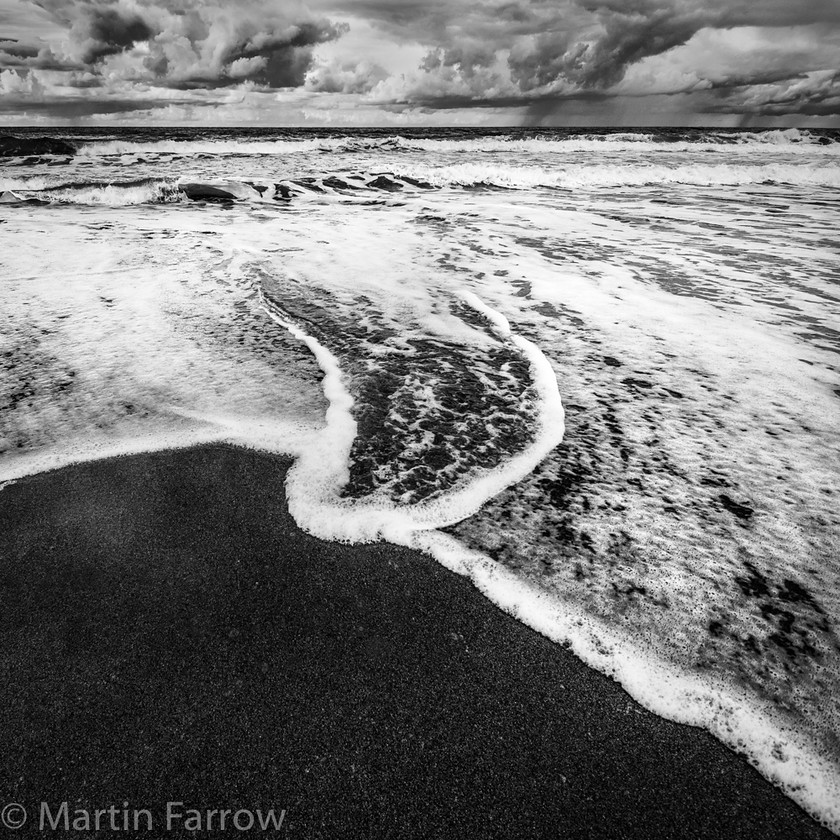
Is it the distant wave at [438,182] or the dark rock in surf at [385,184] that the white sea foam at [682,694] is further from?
the dark rock in surf at [385,184]

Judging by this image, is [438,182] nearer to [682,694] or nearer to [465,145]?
[682,694]

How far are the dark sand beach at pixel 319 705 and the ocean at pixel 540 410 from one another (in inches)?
6.1

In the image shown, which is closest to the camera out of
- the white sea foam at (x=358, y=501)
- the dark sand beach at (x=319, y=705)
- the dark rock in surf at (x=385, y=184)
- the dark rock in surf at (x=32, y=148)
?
the dark sand beach at (x=319, y=705)

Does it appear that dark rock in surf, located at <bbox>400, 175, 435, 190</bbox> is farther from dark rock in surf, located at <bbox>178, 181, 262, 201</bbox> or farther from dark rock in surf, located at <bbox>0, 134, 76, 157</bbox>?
dark rock in surf, located at <bbox>0, 134, 76, 157</bbox>

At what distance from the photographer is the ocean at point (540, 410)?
1875 millimetres

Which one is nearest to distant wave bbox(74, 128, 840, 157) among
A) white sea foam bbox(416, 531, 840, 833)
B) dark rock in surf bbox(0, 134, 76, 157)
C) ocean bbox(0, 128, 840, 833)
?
dark rock in surf bbox(0, 134, 76, 157)

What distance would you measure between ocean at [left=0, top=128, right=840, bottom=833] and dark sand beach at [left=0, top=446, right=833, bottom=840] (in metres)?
0.16

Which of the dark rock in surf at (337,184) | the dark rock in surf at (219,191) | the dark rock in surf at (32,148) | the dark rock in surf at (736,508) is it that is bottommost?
the dark rock in surf at (32,148)

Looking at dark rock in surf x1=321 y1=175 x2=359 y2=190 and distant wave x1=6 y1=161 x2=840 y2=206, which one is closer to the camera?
distant wave x1=6 y1=161 x2=840 y2=206

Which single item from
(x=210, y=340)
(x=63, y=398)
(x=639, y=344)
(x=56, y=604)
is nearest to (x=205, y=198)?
(x=210, y=340)

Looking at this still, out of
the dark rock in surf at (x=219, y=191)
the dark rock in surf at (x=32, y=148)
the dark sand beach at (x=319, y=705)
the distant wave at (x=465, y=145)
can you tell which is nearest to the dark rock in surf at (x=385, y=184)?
the dark rock in surf at (x=219, y=191)

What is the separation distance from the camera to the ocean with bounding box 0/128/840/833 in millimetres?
1875

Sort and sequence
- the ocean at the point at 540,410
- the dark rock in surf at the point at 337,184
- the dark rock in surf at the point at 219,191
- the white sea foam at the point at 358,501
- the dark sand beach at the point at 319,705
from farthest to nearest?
the dark rock in surf at the point at 337,184, the dark rock in surf at the point at 219,191, the white sea foam at the point at 358,501, the ocean at the point at 540,410, the dark sand beach at the point at 319,705

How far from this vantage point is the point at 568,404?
11.2 feet
